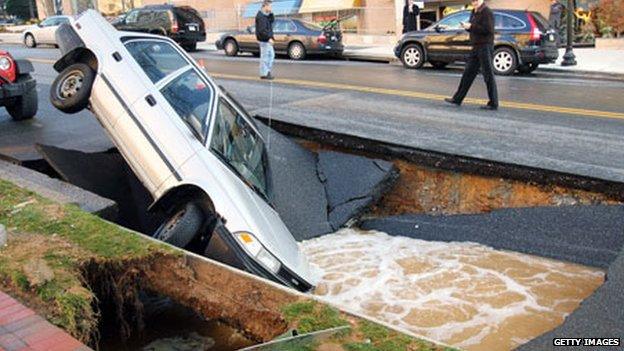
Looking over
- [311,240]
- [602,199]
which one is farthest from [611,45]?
[311,240]

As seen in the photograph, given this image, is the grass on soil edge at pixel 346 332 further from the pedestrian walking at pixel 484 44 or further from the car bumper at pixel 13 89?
the pedestrian walking at pixel 484 44

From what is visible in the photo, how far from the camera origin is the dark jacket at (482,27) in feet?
34.5

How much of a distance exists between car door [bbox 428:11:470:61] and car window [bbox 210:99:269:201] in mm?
12332

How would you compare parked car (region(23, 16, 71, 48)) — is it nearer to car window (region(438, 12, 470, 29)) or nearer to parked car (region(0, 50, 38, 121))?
car window (region(438, 12, 470, 29))

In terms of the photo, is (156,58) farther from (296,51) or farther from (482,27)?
(296,51)

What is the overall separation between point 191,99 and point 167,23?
2107 centimetres

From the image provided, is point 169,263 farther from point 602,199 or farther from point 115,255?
point 602,199

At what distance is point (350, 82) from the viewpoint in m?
14.9

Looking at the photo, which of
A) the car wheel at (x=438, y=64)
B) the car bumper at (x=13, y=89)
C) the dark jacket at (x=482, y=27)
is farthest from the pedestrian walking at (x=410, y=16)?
the car bumper at (x=13, y=89)

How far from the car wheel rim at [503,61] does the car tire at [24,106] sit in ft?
38.2

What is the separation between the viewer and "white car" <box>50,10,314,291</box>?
190 inches

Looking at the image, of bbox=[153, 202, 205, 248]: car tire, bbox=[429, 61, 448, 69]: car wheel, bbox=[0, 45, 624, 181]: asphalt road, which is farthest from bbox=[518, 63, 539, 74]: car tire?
bbox=[153, 202, 205, 248]: car tire

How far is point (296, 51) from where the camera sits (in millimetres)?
21766

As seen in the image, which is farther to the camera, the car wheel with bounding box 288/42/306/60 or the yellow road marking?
the car wheel with bounding box 288/42/306/60
